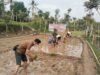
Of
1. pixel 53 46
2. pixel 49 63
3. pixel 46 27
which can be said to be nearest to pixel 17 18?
pixel 46 27

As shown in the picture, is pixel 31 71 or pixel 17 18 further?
pixel 17 18

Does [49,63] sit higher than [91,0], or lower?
lower

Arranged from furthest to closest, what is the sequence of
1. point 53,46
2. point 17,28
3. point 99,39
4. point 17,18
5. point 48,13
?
point 48,13 < point 17,18 < point 17,28 < point 99,39 < point 53,46

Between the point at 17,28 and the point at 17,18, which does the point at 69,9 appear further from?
the point at 17,28

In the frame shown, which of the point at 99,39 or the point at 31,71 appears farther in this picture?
the point at 99,39

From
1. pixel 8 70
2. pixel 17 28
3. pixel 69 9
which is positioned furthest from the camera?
pixel 69 9

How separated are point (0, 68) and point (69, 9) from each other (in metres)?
75.5

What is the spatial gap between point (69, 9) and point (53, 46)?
65.5 meters

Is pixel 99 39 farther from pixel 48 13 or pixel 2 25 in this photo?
pixel 48 13

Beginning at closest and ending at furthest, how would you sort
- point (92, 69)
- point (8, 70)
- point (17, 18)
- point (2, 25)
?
point (8, 70)
point (92, 69)
point (2, 25)
point (17, 18)

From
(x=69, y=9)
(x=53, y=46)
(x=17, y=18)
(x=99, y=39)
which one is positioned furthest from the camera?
(x=69, y=9)

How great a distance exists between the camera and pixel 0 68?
1255cm

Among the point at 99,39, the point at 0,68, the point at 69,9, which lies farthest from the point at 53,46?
the point at 69,9

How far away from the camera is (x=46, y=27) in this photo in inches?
2608
